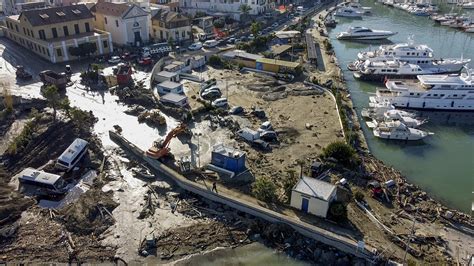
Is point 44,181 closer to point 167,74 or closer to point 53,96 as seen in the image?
point 53,96

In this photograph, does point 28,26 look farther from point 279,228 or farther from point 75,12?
point 279,228

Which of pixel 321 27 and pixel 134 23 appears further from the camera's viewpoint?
pixel 321 27

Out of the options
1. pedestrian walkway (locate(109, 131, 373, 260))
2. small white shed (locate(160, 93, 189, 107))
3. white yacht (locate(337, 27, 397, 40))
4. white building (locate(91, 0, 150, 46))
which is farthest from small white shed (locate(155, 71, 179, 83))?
white yacht (locate(337, 27, 397, 40))

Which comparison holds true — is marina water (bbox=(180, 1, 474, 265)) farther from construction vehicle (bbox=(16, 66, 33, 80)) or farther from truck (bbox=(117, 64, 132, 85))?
construction vehicle (bbox=(16, 66, 33, 80))

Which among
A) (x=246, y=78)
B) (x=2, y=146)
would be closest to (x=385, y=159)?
(x=246, y=78)

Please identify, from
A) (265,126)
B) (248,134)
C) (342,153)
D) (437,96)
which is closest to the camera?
(342,153)

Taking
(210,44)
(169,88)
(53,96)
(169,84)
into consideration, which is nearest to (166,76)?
(169,84)
